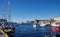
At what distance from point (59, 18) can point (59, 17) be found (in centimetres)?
236

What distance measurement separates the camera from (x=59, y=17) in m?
146

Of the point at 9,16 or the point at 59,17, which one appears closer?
the point at 9,16

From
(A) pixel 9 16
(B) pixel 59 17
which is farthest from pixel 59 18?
(A) pixel 9 16

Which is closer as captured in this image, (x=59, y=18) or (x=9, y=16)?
(x=9, y=16)

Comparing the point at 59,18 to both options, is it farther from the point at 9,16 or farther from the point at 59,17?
the point at 9,16

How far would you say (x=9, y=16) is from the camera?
67.3 metres

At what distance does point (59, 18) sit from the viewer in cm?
14362

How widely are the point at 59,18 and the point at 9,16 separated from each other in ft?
277

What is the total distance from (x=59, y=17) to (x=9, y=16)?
284 ft
